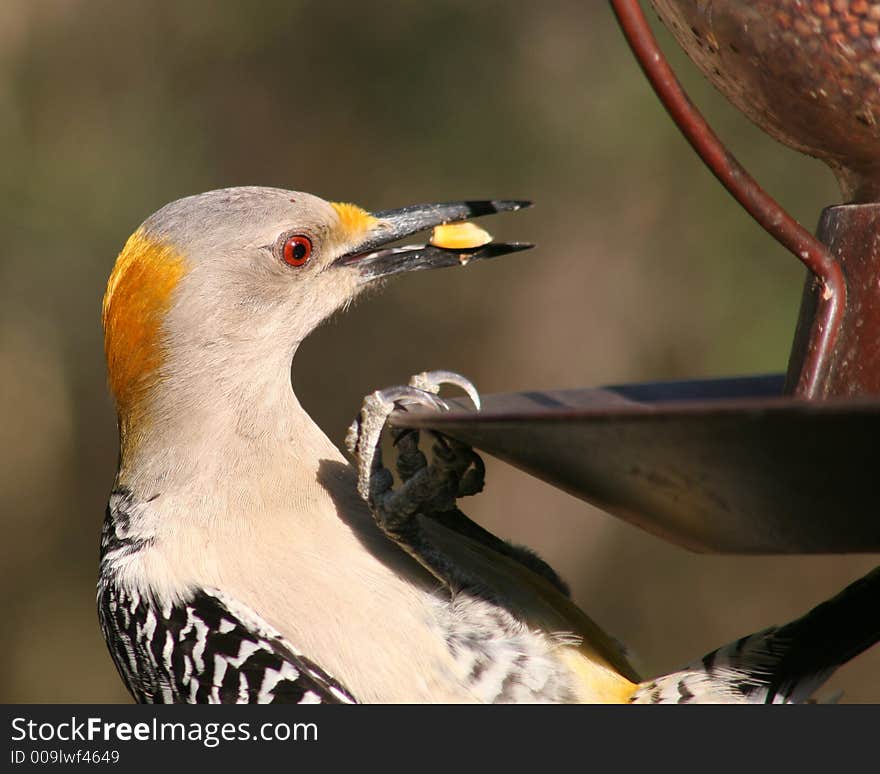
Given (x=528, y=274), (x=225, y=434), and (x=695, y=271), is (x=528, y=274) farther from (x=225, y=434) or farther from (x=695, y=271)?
(x=225, y=434)

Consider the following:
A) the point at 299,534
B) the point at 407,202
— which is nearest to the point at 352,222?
the point at 299,534

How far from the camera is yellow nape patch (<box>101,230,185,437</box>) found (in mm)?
3641

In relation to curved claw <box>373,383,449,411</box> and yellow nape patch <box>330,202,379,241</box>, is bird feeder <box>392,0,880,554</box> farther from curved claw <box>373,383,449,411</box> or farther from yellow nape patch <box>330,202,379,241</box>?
yellow nape patch <box>330,202,379,241</box>

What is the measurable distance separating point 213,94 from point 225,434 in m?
4.28

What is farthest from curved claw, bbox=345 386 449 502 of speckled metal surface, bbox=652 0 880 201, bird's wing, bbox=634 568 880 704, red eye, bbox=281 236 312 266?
speckled metal surface, bbox=652 0 880 201

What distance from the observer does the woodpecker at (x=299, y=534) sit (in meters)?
3.27

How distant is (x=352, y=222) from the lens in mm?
3885

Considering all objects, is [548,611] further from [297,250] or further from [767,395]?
[297,250]

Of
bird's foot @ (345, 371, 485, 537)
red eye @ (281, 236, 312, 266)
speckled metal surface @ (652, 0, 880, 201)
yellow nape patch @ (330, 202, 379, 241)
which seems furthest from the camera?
yellow nape patch @ (330, 202, 379, 241)

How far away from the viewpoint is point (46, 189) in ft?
21.9

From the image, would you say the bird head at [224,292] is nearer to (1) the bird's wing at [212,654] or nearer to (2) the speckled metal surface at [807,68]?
(1) the bird's wing at [212,654]

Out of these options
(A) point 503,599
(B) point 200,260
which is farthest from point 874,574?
(B) point 200,260

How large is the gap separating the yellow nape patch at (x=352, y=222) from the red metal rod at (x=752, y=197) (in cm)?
144

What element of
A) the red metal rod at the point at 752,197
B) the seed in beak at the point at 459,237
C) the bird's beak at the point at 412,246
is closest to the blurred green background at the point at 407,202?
the bird's beak at the point at 412,246
